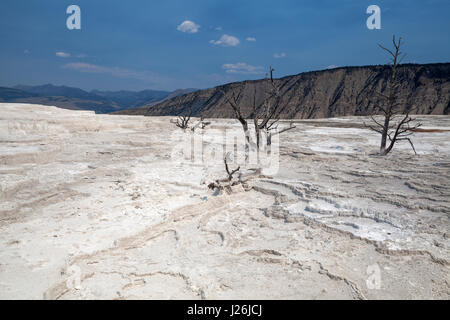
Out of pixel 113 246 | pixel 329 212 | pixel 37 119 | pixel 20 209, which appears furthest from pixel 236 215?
pixel 37 119

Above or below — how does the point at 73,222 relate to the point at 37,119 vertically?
below
